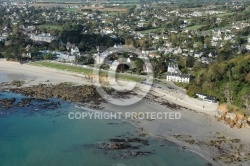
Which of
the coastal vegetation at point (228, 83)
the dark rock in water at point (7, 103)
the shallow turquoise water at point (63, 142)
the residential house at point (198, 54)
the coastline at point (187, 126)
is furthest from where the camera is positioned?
the residential house at point (198, 54)

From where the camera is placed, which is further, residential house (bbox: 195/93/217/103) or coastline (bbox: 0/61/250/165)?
residential house (bbox: 195/93/217/103)

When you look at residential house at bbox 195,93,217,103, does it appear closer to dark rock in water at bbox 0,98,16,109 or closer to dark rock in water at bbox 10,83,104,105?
dark rock in water at bbox 10,83,104,105

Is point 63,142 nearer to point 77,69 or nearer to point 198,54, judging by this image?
point 77,69

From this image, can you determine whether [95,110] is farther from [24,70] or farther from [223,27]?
[223,27]

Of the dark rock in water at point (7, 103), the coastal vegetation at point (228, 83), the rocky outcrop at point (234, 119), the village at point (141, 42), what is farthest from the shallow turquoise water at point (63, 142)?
the village at point (141, 42)

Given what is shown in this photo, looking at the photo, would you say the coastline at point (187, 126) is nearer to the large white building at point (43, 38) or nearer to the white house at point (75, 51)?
the white house at point (75, 51)

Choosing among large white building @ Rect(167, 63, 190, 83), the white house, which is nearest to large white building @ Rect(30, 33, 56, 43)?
the white house

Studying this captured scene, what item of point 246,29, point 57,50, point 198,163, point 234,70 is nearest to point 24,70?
point 57,50

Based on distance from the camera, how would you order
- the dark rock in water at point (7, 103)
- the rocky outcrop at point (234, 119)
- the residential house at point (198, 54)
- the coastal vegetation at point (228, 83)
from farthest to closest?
the residential house at point (198, 54) → the dark rock in water at point (7, 103) → the coastal vegetation at point (228, 83) → the rocky outcrop at point (234, 119)

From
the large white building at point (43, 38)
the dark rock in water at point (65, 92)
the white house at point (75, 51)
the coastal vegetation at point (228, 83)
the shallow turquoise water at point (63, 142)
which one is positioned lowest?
the shallow turquoise water at point (63, 142)
